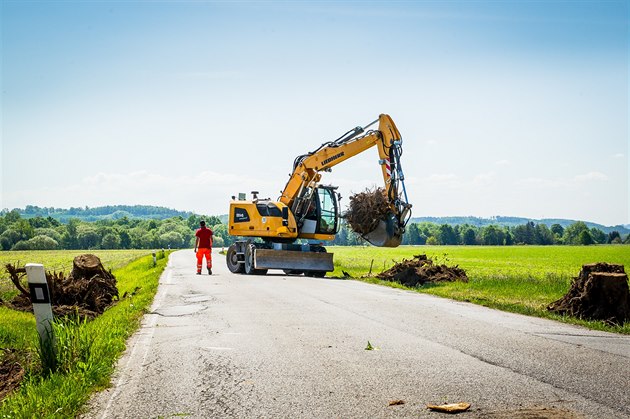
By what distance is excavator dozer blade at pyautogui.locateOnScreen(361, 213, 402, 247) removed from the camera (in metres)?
20.4

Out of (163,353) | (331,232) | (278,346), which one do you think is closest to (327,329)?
(278,346)

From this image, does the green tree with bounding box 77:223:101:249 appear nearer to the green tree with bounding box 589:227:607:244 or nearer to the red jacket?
the red jacket

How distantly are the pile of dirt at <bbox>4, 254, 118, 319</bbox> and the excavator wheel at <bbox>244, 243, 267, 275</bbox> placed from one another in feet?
28.6

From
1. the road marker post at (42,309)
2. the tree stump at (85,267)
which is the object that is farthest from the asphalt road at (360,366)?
the tree stump at (85,267)

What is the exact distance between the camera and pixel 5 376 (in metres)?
7.82

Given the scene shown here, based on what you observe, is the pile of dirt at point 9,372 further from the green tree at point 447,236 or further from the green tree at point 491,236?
the green tree at point 447,236

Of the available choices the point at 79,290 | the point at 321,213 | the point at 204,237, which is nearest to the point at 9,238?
the point at 204,237

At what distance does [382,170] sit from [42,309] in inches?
609

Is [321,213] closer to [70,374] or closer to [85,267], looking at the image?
[85,267]

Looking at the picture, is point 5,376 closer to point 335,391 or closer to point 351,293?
point 335,391

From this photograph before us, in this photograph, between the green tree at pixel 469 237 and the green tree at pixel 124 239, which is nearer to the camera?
the green tree at pixel 124 239

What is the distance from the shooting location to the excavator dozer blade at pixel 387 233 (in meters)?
20.4

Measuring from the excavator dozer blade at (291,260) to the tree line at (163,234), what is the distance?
29.8 metres

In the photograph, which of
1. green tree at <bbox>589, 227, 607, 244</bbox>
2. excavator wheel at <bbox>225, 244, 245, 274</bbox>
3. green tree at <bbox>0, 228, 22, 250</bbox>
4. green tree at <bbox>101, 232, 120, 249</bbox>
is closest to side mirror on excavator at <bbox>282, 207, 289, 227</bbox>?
excavator wheel at <bbox>225, 244, 245, 274</bbox>
